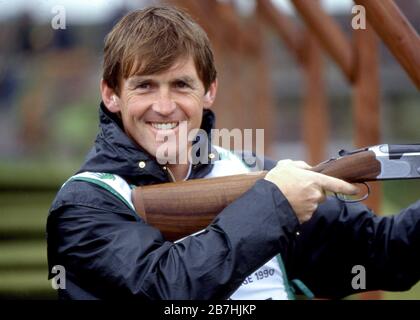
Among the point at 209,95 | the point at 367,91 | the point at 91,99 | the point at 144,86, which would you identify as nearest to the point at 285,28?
the point at 367,91

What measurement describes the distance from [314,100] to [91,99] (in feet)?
31.9

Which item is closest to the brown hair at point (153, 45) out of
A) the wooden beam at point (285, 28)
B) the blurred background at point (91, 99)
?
the blurred background at point (91, 99)

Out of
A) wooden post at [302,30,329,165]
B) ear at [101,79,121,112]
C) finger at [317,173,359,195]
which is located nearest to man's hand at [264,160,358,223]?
finger at [317,173,359,195]

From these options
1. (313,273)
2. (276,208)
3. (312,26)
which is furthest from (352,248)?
(312,26)

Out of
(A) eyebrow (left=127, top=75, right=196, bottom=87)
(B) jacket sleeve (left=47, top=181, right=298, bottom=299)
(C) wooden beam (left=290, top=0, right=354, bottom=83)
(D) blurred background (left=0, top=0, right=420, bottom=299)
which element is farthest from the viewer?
(D) blurred background (left=0, top=0, right=420, bottom=299)

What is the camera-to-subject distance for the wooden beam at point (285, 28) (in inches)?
256

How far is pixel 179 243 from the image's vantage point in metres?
2.70

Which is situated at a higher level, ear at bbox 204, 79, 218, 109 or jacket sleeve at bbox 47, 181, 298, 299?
ear at bbox 204, 79, 218, 109

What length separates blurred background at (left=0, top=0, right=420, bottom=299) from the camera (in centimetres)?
632

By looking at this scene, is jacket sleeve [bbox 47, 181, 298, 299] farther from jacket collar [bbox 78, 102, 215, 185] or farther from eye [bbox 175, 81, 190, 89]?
eye [bbox 175, 81, 190, 89]

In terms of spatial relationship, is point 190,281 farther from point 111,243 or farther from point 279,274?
point 279,274

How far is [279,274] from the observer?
3064 millimetres

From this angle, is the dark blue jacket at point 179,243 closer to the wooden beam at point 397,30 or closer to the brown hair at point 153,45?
the brown hair at point 153,45

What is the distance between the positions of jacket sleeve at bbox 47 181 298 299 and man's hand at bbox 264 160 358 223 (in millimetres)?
29
